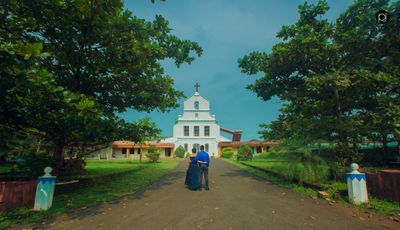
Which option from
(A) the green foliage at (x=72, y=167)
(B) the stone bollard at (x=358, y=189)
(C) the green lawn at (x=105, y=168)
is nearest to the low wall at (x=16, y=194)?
(C) the green lawn at (x=105, y=168)

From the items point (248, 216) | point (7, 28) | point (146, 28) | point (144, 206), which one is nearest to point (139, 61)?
point (146, 28)

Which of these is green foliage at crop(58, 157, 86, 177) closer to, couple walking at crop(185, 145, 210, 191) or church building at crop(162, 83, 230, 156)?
couple walking at crop(185, 145, 210, 191)

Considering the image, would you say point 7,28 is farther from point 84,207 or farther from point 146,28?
point 84,207

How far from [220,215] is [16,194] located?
16.1 feet

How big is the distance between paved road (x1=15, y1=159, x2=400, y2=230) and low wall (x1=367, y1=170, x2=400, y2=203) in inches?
51.5

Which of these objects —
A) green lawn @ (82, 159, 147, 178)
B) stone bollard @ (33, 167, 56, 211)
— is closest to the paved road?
stone bollard @ (33, 167, 56, 211)

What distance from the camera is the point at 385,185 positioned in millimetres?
5398

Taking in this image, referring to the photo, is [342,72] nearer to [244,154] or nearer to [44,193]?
[44,193]

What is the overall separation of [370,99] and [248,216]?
25.6ft

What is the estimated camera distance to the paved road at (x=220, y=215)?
3.96 metres

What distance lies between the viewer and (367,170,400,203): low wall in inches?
200

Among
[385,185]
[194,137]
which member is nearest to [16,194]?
[385,185]

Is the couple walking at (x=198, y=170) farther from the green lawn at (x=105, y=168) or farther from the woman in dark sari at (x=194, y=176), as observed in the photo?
the green lawn at (x=105, y=168)

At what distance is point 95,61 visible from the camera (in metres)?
6.63
